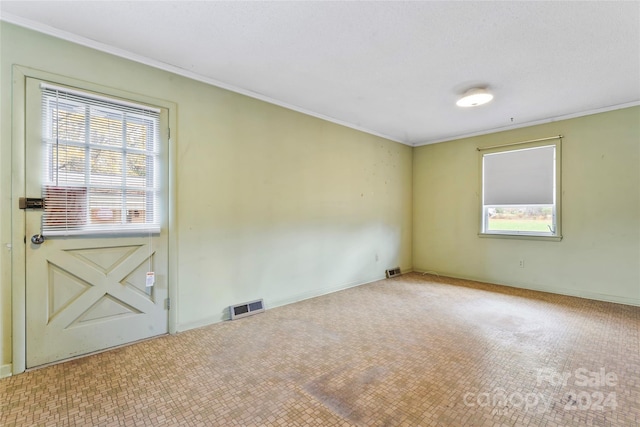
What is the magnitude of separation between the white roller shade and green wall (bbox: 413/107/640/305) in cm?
17

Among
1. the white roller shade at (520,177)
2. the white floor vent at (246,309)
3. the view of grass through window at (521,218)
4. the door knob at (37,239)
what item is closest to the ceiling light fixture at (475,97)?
Answer: the white roller shade at (520,177)

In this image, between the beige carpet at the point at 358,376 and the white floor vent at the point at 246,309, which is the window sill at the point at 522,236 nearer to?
the beige carpet at the point at 358,376

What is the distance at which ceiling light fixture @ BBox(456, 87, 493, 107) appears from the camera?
323 cm

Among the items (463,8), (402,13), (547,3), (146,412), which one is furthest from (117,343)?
(547,3)

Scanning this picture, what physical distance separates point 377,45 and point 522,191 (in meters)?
3.54

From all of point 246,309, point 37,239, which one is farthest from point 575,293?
point 37,239

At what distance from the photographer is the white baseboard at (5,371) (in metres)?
2.07

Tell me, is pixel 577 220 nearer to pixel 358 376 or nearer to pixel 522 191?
pixel 522 191

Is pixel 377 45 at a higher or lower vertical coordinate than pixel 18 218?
higher

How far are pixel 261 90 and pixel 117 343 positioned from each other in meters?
2.87

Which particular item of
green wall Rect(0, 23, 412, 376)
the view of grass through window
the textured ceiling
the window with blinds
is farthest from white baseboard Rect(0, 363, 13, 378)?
the view of grass through window

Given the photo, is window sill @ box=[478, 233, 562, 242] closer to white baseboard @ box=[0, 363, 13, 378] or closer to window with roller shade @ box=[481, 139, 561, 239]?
window with roller shade @ box=[481, 139, 561, 239]

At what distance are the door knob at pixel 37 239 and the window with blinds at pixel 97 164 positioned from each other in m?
0.07

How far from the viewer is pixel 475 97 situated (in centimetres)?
330
